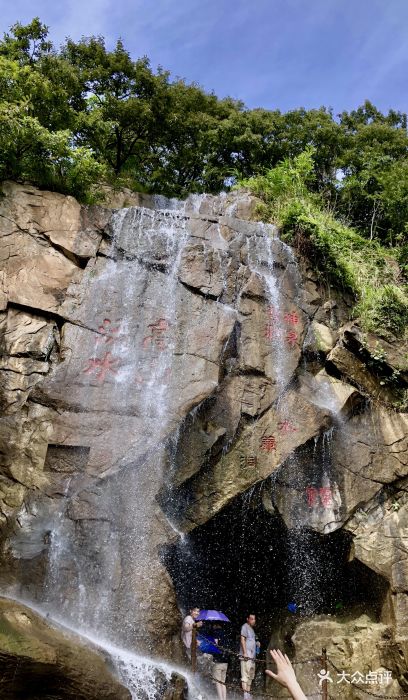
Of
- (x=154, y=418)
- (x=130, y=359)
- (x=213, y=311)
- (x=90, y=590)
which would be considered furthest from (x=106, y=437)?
(x=213, y=311)

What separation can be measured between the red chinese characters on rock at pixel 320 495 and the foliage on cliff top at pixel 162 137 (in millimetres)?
6754

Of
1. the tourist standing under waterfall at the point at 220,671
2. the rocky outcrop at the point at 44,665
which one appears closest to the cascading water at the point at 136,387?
the rocky outcrop at the point at 44,665

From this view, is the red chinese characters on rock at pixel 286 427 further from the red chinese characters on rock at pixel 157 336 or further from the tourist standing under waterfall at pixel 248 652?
the tourist standing under waterfall at pixel 248 652

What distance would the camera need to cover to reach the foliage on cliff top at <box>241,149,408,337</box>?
39.0 ft

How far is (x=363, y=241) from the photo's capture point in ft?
46.0

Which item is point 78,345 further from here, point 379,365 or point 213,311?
point 379,365

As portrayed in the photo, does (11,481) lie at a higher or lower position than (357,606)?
higher

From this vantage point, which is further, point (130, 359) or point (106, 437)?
point (130, 359)

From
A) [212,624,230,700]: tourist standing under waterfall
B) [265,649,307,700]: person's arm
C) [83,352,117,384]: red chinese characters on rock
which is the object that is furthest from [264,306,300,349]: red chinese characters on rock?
[265,649,307,700]: person's arm

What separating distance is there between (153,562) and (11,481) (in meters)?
2.60

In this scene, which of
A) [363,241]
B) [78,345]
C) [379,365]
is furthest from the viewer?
[363,241]

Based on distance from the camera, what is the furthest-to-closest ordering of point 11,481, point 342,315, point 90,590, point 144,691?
point 342,315 → point 11,481 → point 90,590 → point 144,691

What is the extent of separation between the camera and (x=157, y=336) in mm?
10531

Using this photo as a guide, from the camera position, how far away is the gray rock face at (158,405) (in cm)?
866
